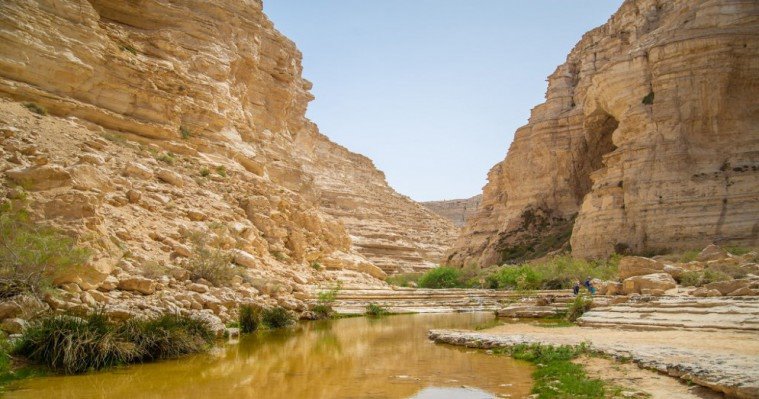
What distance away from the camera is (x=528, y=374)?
8.38 m

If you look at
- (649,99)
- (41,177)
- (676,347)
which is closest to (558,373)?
(676,347)

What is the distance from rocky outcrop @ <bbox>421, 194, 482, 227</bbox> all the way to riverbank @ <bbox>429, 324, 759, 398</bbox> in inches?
4175

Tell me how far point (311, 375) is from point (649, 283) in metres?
13.4

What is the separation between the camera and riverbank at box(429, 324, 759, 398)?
613cm

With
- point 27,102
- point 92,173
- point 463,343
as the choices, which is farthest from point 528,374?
point 27,102

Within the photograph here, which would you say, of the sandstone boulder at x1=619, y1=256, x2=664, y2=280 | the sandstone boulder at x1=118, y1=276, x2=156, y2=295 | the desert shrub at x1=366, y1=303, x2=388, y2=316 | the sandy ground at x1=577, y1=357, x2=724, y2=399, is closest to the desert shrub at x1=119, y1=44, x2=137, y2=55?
the desert shrub at x1=366, y1=303, x2=388, y2=316

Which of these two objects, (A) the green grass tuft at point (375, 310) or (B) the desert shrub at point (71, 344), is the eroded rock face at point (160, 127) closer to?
(B) the desert shrub at point (71, 344)

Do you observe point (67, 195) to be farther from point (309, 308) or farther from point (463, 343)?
point (463, 343)

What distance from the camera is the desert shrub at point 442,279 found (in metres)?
39.4

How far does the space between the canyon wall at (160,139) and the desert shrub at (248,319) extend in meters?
1.87

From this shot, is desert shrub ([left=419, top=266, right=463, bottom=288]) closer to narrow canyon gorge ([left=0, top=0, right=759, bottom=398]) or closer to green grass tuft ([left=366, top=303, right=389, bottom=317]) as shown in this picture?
narrow canyon gorge ([left=0, top=0, right=759, bottom=398])

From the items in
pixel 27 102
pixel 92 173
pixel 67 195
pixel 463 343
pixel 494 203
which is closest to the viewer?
pixel 463 343

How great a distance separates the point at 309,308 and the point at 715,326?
1190 cm

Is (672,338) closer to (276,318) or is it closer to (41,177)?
(276,318)
